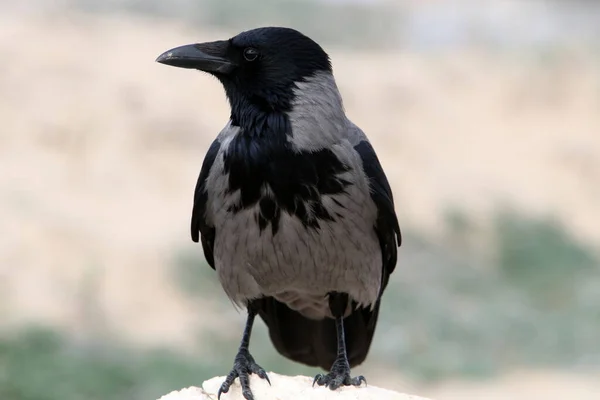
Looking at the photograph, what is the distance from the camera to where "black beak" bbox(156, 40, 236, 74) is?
16.8ft

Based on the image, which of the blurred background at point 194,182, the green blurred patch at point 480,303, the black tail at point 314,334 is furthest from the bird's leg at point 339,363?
the green blurred patch at point 480,303

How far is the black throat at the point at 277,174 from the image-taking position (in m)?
5.04

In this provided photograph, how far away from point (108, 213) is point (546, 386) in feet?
18.6

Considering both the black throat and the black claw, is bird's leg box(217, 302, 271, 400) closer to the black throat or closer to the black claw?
the black claw

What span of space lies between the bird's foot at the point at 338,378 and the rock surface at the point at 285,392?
0.14 ft

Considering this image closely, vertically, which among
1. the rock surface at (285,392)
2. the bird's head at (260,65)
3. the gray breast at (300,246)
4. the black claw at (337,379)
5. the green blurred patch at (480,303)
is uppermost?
the green blurred patch at (480,303)

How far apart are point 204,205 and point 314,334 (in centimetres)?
106

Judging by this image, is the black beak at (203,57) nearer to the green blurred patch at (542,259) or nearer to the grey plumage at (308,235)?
the grey plumage at (308,235)

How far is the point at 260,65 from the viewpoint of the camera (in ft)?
17.0

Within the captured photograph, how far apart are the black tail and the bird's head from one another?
1298 mm

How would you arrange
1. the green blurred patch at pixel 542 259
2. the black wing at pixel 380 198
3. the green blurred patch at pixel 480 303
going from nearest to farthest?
the black wing at pixel 380 198 < the green blurred patch at pixel 480 303 < the green blurred patch at pixel 542 259

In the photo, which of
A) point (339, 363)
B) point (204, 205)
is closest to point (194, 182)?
point (204, 205)

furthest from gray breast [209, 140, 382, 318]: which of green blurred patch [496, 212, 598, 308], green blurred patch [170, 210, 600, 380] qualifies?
green blurred patch [496, 212, 598, 308]

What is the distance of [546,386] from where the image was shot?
34.2 feet
